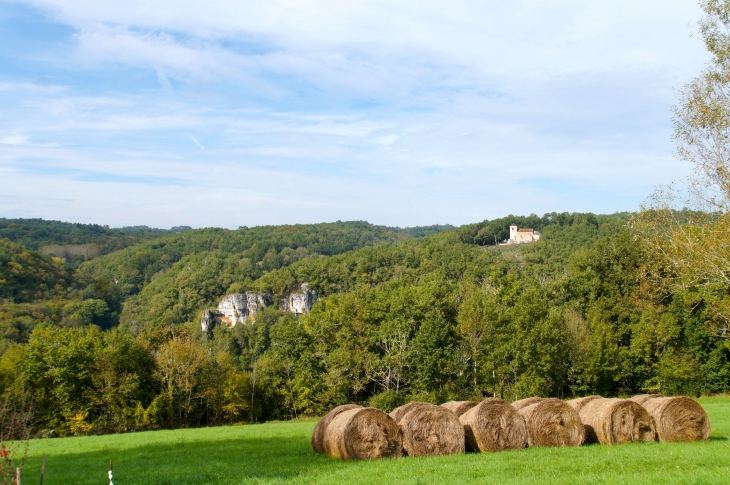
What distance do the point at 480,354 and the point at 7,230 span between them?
16274cm

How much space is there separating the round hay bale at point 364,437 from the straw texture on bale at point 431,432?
277mm

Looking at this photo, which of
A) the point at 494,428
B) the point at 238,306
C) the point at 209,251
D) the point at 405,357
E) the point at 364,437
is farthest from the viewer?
the point at 209,251

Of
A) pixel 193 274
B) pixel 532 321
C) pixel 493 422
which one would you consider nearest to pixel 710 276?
pixel 493 422

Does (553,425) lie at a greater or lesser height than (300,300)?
greater

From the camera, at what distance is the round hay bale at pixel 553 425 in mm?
15859

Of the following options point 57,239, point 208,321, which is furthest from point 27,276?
point 57,239

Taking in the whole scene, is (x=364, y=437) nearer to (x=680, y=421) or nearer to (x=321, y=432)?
(x=321, y=432)

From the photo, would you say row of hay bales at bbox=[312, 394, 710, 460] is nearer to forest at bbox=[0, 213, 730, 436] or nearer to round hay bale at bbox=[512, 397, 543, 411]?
round hay bale at bbox=[512, 397, 543, 411]

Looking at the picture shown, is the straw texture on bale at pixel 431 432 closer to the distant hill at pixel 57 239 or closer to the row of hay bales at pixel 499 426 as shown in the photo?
the row of hay bales at pixel 499 426

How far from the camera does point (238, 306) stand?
131625 mm

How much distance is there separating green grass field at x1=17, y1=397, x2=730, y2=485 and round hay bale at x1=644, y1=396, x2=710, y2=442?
503 millimetres

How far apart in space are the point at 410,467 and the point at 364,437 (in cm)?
204

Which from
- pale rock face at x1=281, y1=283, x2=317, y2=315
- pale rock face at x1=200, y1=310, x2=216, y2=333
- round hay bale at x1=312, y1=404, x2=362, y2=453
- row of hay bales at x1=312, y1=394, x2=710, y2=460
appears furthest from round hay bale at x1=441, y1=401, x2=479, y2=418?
pale rock face at x1=200, y1=310, x2=216, y2=333

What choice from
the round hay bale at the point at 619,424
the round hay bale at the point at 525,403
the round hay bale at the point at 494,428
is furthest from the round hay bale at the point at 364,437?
the round hay bale at the point at 619,424
